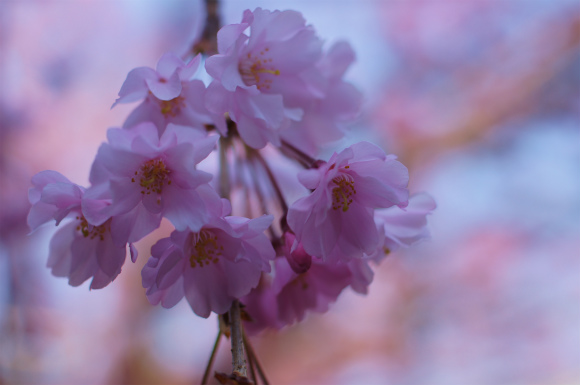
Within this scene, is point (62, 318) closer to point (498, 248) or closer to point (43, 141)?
point (43, 141)

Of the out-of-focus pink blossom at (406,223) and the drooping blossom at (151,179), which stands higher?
the out-of-focus pink blossom at (406,223)

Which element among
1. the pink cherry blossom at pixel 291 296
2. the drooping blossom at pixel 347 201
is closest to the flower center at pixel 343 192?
the drooping blossom at pixel 347 201

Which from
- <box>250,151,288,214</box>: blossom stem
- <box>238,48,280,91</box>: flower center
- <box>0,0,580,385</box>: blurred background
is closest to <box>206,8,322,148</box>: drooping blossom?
<box>238,48,280,91</box>: flower center

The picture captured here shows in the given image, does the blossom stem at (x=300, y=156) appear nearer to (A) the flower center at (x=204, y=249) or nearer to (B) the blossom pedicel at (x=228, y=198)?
(B) the blossom pedicel at (x=228, y=198)

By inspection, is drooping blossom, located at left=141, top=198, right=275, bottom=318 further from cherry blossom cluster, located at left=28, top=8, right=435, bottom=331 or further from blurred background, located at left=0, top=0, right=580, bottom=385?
blurred background, located at left=0, top=0, right=580, bottom=385

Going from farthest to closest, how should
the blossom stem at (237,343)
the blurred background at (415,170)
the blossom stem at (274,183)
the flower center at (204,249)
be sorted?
the blurred background at (415,170) < the blossom stem at (274,183) < the flower center at (204,249) < the blossom stem at (237,343)

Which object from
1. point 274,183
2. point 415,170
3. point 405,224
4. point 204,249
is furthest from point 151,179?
point 415,170
